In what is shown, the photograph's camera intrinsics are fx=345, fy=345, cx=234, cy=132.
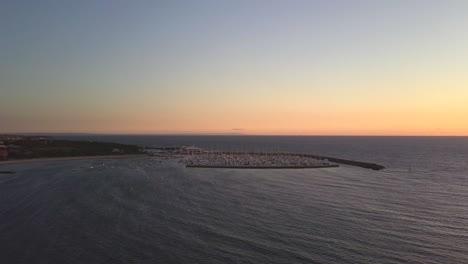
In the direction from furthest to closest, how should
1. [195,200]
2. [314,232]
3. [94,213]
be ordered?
[195,200] → [94,213] → [314,232]

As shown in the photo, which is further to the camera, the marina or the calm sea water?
the marina

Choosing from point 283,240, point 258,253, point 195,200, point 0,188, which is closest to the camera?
point 258,253

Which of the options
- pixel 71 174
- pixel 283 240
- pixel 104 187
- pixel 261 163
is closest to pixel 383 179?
pixel 261 163

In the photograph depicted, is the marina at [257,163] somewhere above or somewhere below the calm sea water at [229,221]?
above

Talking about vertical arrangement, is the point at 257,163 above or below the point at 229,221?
above

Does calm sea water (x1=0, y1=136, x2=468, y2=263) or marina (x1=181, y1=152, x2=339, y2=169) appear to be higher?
marina (x1=181, y1=152, x2=339, y2=169)

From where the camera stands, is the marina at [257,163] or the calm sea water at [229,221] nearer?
the calm sea water at [229,221]

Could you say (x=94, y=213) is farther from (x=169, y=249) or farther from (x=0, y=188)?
(x=0, y=188)

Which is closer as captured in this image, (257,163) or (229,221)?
(229,221)
